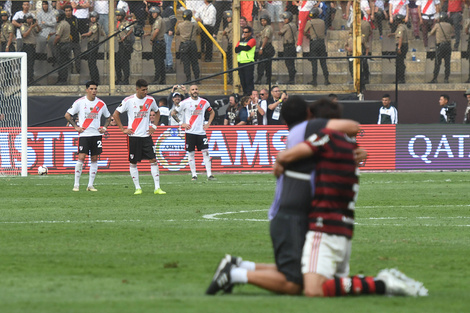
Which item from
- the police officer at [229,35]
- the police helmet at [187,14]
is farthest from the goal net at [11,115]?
the police officer at [229,35]

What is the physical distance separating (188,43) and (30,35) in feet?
15.3

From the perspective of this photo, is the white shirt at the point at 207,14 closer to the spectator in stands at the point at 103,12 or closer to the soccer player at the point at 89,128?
the spectator in stands at the point at 103,12

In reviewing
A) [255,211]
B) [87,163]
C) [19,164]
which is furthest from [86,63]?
[255,211]

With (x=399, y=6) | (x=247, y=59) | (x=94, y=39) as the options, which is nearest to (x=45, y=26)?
(x=94, y=39)

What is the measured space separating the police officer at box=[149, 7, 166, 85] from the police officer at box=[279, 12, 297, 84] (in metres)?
3.58

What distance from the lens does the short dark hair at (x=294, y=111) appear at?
24.5 feet

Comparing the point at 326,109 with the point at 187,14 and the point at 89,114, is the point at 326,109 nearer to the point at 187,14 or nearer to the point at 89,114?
the point at 89,114

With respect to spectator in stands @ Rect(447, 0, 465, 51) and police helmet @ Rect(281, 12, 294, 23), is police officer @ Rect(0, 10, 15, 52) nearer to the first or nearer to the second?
police helmet @ Rect(281, 12, 294, 23)

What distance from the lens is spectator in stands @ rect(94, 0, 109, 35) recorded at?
2737 centimetres

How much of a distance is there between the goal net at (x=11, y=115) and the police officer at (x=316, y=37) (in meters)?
8.76

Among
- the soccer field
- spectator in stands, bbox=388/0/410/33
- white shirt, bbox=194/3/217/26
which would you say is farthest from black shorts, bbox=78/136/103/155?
spectator in stands, bbox=388/0/410/33

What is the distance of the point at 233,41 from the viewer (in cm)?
2819

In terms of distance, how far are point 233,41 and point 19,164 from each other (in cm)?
839

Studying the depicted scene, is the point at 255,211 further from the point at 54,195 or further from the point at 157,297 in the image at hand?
the point at 157,297
